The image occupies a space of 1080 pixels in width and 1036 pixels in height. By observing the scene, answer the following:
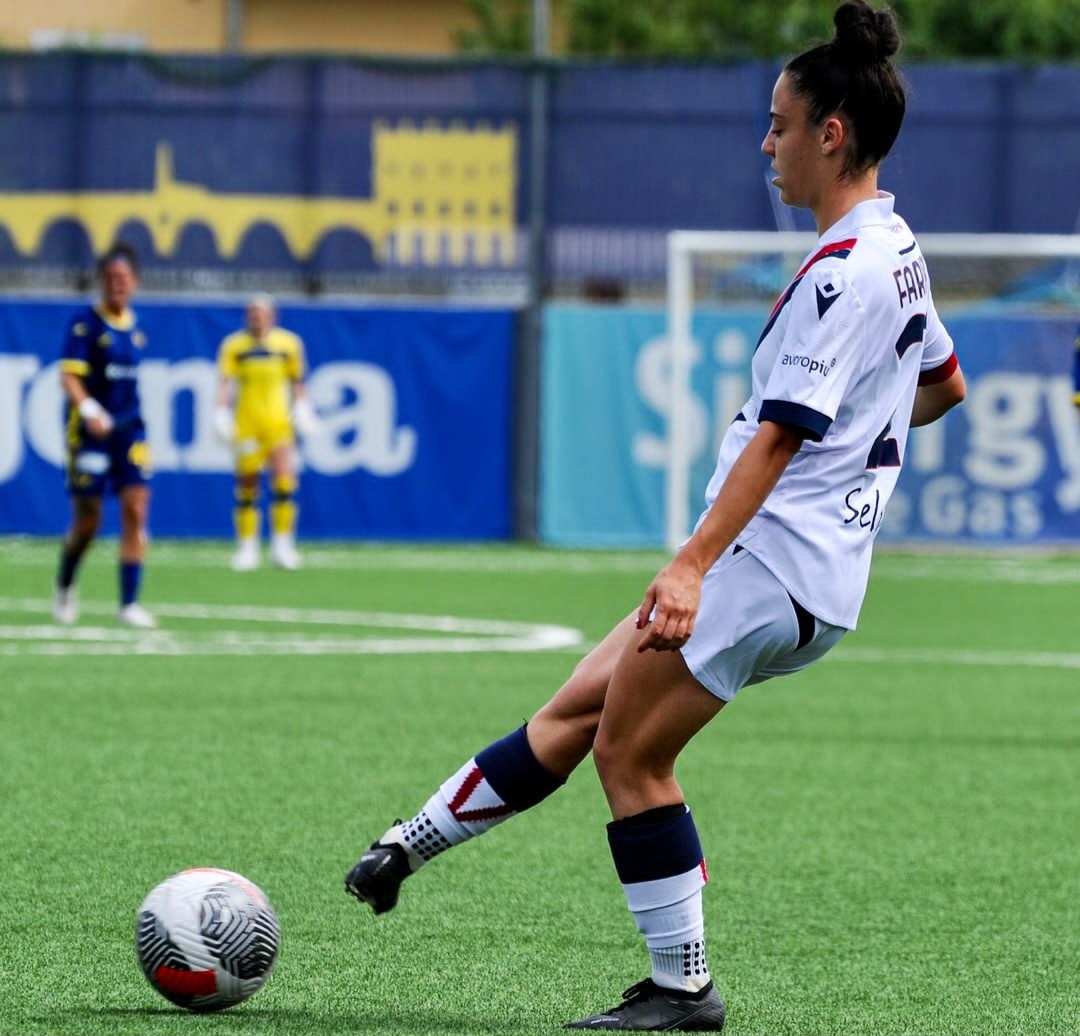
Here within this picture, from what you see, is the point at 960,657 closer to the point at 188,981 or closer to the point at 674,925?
the point at 674,925

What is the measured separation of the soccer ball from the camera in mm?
5047

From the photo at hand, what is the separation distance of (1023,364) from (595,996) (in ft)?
52.9

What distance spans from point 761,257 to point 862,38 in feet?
54.6

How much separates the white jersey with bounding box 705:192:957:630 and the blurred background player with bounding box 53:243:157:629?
9.59m

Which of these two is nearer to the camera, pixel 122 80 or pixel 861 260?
pixel 861 260

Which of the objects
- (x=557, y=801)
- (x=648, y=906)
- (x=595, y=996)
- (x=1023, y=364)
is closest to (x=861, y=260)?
(x=648, y=906)

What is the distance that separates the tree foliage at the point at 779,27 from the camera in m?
40.1

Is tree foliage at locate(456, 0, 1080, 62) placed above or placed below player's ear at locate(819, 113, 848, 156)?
above

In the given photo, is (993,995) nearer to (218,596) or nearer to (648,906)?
(648,906)

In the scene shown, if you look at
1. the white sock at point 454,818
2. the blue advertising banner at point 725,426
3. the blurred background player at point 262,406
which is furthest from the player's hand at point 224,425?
the white sock at point 454,818

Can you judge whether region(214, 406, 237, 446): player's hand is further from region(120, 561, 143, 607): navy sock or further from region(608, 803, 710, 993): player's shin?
region(608, 803, 710, 993): player's shin

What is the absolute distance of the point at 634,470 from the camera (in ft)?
70.6

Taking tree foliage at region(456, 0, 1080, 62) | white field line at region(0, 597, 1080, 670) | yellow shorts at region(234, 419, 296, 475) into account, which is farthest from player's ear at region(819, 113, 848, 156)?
tree foliage at region(456, 0, 1080, 62)

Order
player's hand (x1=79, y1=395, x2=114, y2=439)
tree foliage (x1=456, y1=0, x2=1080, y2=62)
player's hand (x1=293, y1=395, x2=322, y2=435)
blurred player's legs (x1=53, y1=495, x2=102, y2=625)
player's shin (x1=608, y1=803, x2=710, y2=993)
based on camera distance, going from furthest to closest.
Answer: tree foliage (x1=456, y1=0, x2=1080, y2=62), player's hand (x1=293, y1=395, x2=322, y2=435), blurred player's legs (x1=53, y1=495, x2=102, y2=625), player's hand (x1=79, y1=395, x2=114, y2=439), player's shin (x1=608, y1=803, x2=710, y2=993)
